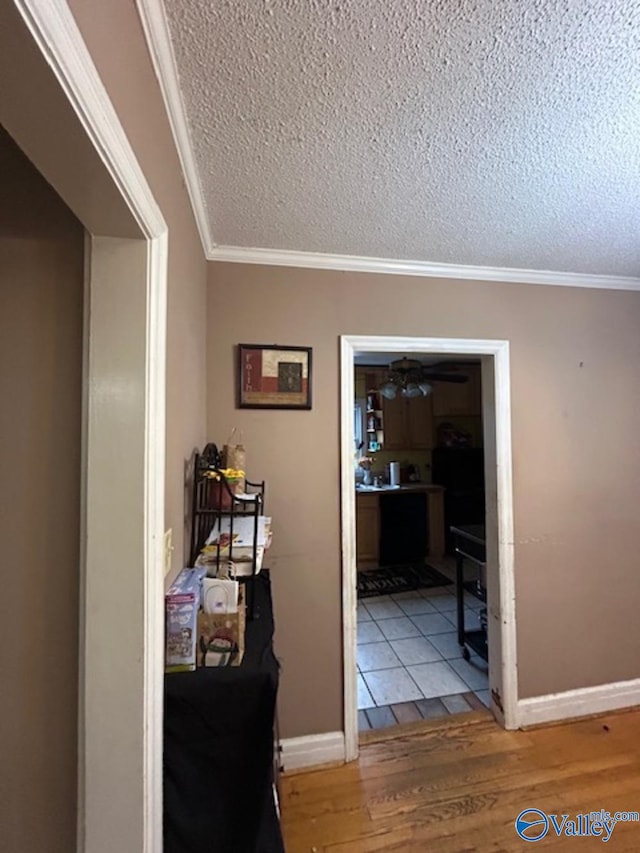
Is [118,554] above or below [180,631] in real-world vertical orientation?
above

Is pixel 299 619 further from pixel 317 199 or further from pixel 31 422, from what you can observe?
pixel 317 199

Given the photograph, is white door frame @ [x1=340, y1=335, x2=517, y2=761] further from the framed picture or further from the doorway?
the doorway

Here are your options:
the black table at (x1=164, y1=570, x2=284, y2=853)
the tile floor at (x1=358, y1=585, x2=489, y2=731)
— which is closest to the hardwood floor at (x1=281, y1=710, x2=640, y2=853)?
the tile floor at (x1=358, y1=585, x2=489, y2=731)

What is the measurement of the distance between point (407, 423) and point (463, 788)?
3.60 m

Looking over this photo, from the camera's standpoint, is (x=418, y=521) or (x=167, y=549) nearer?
(x=167, y=549)

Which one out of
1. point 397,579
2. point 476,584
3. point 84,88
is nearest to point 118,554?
point 84,88

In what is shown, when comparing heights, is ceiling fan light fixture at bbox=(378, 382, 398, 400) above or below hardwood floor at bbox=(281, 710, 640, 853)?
above

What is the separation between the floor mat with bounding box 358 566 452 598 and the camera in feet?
12.7

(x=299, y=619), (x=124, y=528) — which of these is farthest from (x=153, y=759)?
(x=299, y=619)

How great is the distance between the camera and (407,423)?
16.0ft

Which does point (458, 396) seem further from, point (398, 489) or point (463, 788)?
point (463, 788)

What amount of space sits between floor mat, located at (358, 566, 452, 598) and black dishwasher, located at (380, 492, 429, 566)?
12 cm

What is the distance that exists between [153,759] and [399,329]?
1802 millimetres

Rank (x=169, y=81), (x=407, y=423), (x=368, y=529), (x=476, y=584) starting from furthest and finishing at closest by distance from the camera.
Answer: (x=407, y=423) < (x=368, y=529) < (x=476, y=584) < (x=169, y=81)
